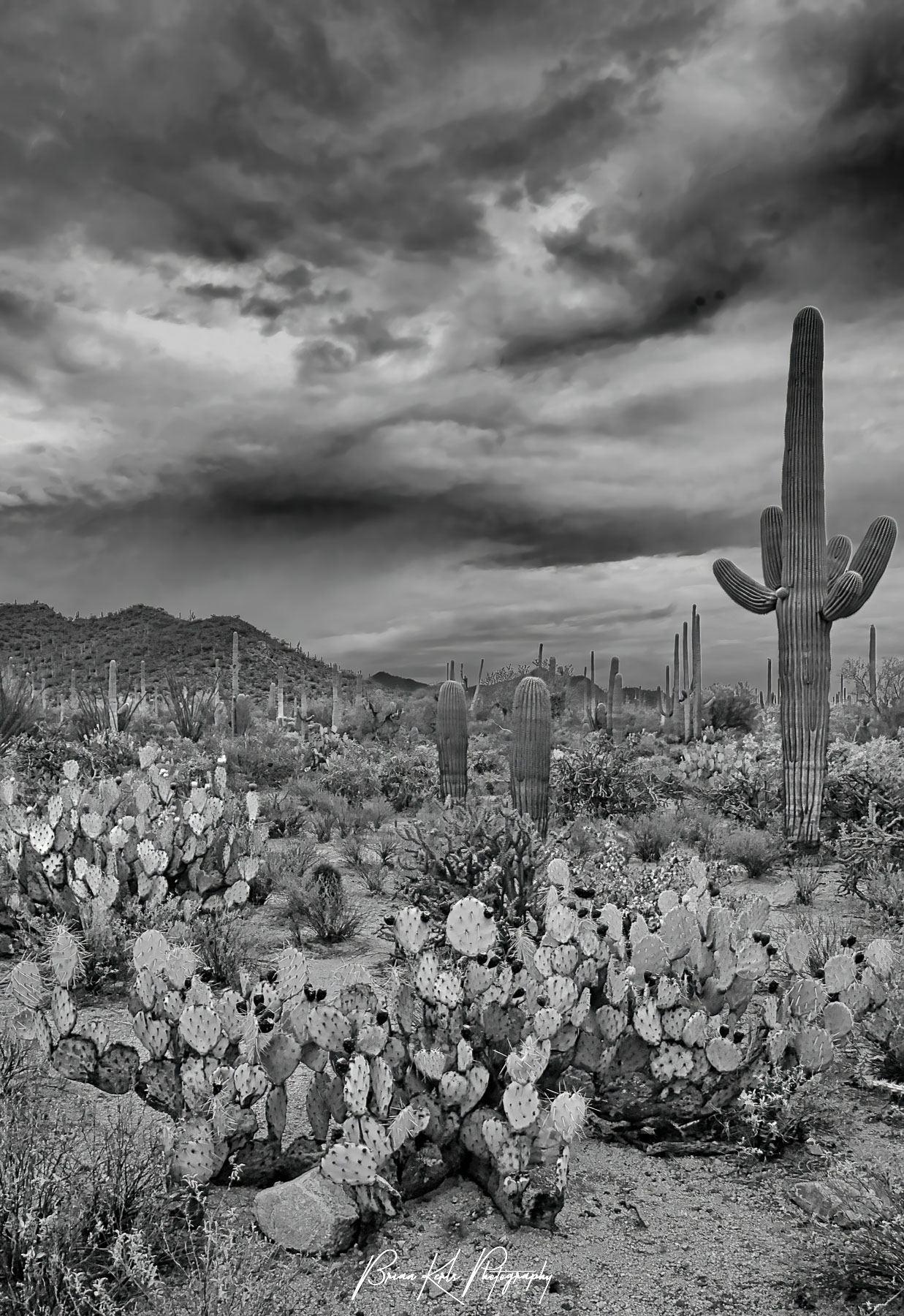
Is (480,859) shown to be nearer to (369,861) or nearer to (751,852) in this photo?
(369,861)

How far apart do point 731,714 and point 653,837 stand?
16.6 metres

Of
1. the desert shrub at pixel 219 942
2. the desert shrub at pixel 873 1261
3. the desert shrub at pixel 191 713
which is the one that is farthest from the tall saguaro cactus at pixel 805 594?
the desert shrub at pixel 191 713

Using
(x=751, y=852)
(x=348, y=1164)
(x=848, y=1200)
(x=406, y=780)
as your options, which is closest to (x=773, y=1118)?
(x=848, y=1200)

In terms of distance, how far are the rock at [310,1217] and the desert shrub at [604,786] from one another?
10.7m

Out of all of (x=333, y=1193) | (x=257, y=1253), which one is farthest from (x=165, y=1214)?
(x=333, y=1193)

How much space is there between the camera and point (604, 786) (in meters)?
15.6

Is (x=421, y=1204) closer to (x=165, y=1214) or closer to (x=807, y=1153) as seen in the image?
(x=165, y=1214)

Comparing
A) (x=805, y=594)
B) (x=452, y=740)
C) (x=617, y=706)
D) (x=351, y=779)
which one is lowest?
(x=351, y=779)

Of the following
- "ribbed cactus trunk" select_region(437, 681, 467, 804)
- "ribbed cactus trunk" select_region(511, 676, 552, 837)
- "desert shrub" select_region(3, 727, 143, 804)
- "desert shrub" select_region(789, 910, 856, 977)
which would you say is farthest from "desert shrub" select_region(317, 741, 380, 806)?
"desert shrub" select_region(789, 910, 856, 977)

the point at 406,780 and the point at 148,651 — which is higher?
the point at 148,651

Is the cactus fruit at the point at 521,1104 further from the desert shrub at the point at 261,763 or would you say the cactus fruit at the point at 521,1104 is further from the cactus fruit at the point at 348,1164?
the desert shrub at the point at 261,763

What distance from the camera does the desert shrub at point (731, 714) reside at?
91.0ft

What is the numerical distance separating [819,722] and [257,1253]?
34.9 feet

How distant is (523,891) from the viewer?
8.55 metres
